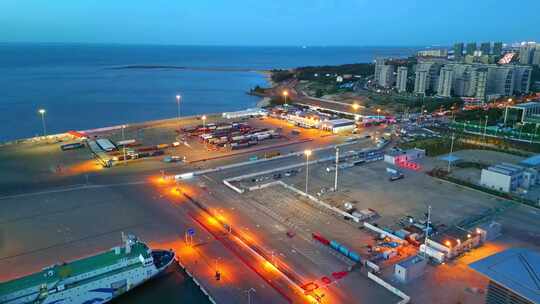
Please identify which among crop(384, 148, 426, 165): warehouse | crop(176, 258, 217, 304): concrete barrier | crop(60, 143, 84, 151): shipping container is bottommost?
crop(176, 258, 217, 304): concrete barrier

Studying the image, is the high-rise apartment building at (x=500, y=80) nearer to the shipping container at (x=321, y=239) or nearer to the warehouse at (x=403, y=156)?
the warehouse at (x=403, y=156)

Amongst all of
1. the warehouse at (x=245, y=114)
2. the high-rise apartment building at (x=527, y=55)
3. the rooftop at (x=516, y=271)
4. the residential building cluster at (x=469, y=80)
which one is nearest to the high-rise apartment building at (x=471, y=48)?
the high-rise apartment building at (x=527, y=55)

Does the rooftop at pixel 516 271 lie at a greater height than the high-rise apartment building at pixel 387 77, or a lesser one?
lesser

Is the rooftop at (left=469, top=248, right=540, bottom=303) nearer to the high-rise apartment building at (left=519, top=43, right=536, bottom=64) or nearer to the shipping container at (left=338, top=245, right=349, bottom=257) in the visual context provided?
the shipping container at (left=338, top=245, right=349, bottom=257)

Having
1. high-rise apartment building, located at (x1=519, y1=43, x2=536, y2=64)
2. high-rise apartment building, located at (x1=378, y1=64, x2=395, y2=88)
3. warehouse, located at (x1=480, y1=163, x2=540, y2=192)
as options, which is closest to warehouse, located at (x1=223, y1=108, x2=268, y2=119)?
warehouse, located at (x1=480, y1=163, x2=540, y2=192)

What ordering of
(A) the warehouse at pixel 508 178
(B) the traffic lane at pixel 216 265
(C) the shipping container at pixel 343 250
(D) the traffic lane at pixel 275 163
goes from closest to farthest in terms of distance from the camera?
(B) the traffic lane at pixel 216 265 → (C) the shipping container at pixel 343 250 → (A) the warehouse at pixel 508 178 → (D) the traffic lane at pixel 275 163

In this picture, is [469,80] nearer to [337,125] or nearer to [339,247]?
[337,125]

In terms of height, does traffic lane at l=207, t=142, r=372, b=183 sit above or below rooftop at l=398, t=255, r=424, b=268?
below
